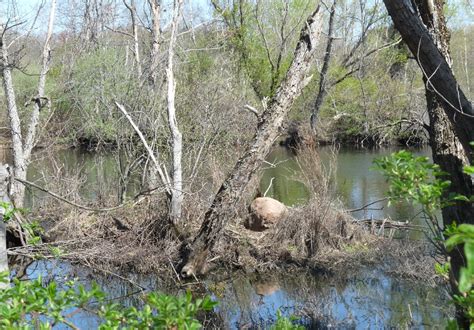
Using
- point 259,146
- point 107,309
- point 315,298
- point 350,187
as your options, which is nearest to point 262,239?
point 259,146

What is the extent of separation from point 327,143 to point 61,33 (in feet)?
44.0

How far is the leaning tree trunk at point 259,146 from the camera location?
883cm

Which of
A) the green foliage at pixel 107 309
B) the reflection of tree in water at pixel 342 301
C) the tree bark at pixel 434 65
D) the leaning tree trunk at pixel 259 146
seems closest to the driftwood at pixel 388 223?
the reflection of tree in water at pixel 342 301

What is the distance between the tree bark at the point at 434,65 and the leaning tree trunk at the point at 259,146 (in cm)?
410

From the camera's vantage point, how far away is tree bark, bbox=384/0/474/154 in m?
4.55

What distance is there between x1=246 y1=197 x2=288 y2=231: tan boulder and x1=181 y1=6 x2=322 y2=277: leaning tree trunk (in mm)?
1658

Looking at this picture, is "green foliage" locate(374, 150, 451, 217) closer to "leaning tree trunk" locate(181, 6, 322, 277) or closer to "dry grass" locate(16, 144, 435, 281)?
"leaning tree trunk" locate(181, 6, 322, 277)

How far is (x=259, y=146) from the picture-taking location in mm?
9008

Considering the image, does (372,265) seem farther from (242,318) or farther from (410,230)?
(242,318)

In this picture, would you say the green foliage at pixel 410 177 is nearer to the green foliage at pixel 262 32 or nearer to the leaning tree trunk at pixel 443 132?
the leaning tree trunk at pixel 443 132

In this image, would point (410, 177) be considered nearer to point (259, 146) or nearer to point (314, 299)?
point (314, 299)

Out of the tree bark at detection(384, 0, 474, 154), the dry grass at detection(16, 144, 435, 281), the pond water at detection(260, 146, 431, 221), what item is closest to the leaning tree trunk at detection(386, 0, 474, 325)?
the tree bark at detection(384, 0, 474, 154)

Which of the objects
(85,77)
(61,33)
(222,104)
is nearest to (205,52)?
(85,77)

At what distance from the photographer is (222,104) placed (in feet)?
44.0
